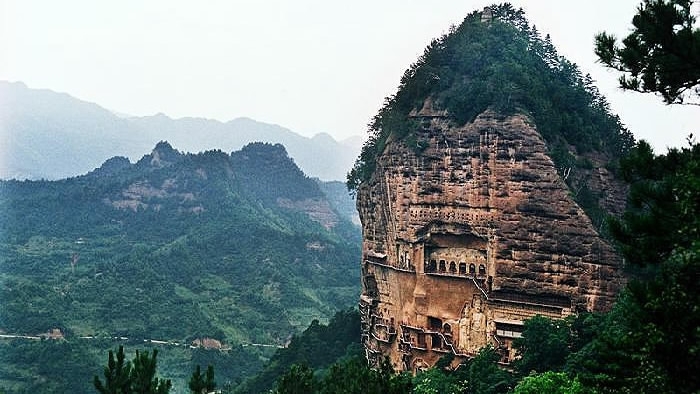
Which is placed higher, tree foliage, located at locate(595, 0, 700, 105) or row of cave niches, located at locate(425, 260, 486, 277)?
tree foliage, located at locate(595, 0, 700, 105)

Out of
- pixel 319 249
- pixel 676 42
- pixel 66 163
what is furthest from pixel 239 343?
pixel 66 163

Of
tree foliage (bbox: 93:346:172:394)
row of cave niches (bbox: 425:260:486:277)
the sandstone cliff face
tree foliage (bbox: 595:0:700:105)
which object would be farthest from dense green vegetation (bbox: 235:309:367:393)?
tree foliage (bbox: 595:0:700:105)

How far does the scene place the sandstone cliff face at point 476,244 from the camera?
2698 cm

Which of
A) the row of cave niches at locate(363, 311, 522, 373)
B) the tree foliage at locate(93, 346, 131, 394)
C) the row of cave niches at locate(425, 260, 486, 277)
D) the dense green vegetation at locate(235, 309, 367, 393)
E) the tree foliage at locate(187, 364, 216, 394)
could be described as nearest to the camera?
the tree foliage at locate(93, 346, 131, 394)

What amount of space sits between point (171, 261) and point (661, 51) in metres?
57.9

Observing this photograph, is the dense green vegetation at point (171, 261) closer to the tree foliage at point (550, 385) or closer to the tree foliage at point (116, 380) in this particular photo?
the tree foliage at point (116, 380)

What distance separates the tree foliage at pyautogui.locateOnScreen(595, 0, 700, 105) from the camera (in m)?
12.5

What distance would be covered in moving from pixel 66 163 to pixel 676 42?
647 feet

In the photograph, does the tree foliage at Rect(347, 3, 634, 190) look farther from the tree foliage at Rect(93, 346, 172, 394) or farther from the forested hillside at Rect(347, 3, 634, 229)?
the tree foliage at Rect(93, 346, 172, 394)

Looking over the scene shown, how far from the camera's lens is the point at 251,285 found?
66188 millimetres

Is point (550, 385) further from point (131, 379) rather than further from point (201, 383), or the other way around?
point (131, 379)

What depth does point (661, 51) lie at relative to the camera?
1284cm

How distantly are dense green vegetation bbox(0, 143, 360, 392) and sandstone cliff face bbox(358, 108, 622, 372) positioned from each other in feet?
64.6

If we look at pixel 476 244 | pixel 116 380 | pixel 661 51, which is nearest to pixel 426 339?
pixel 476 244
